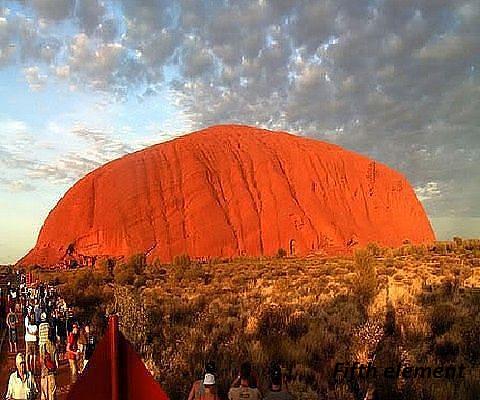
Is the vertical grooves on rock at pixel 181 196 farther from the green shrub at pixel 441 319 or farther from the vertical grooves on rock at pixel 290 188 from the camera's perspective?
the green shrub at pixel 441 319

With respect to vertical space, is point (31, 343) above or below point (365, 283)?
below

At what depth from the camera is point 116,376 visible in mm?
1867

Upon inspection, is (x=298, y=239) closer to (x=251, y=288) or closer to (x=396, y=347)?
A: (x=251, y=288)

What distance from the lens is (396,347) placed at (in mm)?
11695

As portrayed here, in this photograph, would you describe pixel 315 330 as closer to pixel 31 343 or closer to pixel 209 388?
pixel 31 343

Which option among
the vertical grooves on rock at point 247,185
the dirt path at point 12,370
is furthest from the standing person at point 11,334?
the vertical grooves on rock at point 247,185

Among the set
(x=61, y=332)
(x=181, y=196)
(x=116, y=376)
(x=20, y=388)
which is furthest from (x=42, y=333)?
(x=181, y=196)

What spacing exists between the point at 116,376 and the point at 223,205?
212 feet

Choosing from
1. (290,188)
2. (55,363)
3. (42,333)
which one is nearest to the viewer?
(55,363)

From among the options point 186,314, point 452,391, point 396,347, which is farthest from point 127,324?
point 452,391

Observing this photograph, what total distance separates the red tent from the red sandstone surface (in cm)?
5844

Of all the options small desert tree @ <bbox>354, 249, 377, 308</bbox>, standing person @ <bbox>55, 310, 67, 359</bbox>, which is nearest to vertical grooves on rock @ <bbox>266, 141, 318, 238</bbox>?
small desert tree @ <bbox>354, 249, 377, 308</bbox>

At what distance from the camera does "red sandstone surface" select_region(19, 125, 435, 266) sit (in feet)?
206

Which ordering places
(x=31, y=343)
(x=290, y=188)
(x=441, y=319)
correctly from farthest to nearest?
(x=290, y=188)
(x=441, y=319)
(x=31, y=343)
